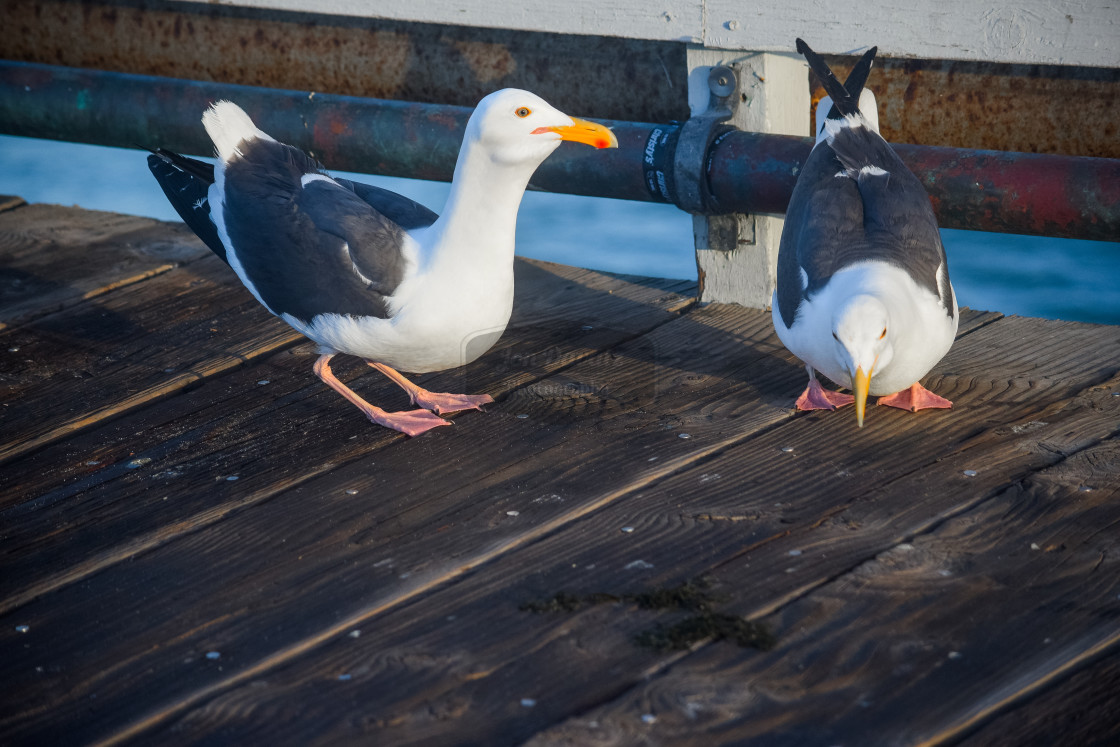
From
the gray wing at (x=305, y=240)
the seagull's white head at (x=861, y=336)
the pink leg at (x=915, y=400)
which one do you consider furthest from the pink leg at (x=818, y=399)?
the gray wing at (x=305, y=240)

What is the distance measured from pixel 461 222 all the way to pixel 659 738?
1.50 m

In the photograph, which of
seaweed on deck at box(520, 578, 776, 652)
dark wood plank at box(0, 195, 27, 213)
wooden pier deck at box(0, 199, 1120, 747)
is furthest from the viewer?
dark wood plank at box(0, 195, 27, 213)

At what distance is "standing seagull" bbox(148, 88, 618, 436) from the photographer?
2766mm

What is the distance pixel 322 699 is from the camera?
1.88 metres

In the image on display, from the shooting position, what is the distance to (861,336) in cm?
257

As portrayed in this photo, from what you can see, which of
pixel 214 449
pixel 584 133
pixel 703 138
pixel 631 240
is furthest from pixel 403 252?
pixel 631 240

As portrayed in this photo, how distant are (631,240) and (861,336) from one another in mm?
6884

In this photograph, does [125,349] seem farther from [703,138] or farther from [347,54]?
[703,138]

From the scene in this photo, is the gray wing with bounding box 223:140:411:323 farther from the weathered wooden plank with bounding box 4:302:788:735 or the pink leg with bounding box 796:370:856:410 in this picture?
the pink leg with bounding box 796:370:856:410

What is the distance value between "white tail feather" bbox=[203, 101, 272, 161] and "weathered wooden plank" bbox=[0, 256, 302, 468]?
61 cm

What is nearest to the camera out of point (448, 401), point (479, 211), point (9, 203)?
point (479, 211)

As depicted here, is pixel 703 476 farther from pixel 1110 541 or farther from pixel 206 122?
pixel 206 122

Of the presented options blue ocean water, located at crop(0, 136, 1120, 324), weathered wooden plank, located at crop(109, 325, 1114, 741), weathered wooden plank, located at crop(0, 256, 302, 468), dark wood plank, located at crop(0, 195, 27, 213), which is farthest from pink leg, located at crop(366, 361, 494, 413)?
blue ocean water, located at crop(0, 136, 1120, 324)

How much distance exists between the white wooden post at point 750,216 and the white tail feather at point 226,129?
51.4 inches
